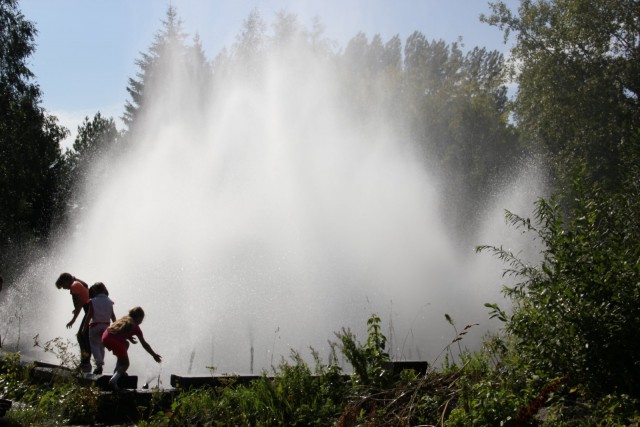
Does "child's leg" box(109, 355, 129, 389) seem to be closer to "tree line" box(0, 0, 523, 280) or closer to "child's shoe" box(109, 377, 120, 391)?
"child's shoe" box(109, 377, 120, 391)

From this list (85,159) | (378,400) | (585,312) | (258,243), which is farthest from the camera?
(85,159)

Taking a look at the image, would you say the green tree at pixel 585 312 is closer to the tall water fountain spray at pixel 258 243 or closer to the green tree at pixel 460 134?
the tall water fountain spray at pixel 258 243

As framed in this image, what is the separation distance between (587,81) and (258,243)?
17.3 meters

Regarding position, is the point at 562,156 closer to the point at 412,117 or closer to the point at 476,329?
the point at 476,329

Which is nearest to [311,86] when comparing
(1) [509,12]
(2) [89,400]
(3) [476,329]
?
(1) [509,12]

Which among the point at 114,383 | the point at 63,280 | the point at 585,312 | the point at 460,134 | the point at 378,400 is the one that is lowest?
the point at 378,400

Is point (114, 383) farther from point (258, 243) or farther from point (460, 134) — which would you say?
point (460, 134)

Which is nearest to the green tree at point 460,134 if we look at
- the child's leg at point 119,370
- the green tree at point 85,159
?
the green tree at point 85,159

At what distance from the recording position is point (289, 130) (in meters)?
33.9

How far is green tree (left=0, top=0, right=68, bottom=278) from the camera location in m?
27.5

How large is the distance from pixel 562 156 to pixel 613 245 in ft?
90.1

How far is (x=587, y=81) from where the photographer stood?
101 feet

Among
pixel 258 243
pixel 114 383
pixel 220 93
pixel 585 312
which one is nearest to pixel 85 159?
pixel 220 93

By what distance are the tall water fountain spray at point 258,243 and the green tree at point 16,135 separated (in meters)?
2.11
